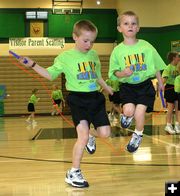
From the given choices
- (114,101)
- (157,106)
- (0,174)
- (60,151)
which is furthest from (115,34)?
Answer: (0,174)

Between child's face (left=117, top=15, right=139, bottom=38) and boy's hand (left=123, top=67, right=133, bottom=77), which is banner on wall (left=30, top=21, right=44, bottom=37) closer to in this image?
child's face (left=117, top=15, right=139, bottom=38)

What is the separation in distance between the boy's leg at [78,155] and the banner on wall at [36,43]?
1382 cm

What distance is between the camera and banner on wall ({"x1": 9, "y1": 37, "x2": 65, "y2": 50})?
1839cm

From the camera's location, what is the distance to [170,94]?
32.6 ft

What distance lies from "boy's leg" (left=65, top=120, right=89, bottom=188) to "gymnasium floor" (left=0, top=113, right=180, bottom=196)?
90 mm

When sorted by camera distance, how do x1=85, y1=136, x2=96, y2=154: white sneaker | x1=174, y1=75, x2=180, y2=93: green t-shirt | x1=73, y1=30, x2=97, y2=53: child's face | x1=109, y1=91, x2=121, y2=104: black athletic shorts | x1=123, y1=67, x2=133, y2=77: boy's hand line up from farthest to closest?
x1=109, y1=91, x2=121, y2=104: black athletic shorts < x1=174, y1=75, x2=180, y2=93: green t-shirt < x1=85, y1=136, x2=96, y2=154: white sneaker < x1=73, y1=30, x2=97, y2=53: child's face < x1=123, y1=67, x2=133, y2=77: boy's hand

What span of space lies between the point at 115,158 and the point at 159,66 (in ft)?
8.11

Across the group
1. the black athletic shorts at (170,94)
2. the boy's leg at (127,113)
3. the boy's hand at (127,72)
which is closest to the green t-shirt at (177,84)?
A: the black athletic shorts at (170,94)

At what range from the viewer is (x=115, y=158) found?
6.98m

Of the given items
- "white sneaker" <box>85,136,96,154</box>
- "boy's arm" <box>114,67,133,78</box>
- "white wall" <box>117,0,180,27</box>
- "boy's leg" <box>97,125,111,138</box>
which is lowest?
"white sneaker" <box>85,136,96,154</box>

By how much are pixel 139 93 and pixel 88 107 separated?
0.60 meters

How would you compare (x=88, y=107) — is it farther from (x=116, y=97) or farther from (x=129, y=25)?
(x=116, y=97)

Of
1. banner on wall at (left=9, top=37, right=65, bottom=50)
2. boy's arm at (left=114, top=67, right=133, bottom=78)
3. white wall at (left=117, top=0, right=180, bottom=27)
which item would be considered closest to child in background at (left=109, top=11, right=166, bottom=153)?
boy's arm at (left=114, top=67, right=133, bottom=78)

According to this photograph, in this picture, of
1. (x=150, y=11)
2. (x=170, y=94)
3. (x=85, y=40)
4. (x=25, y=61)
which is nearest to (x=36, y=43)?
(x=150, y=11)
